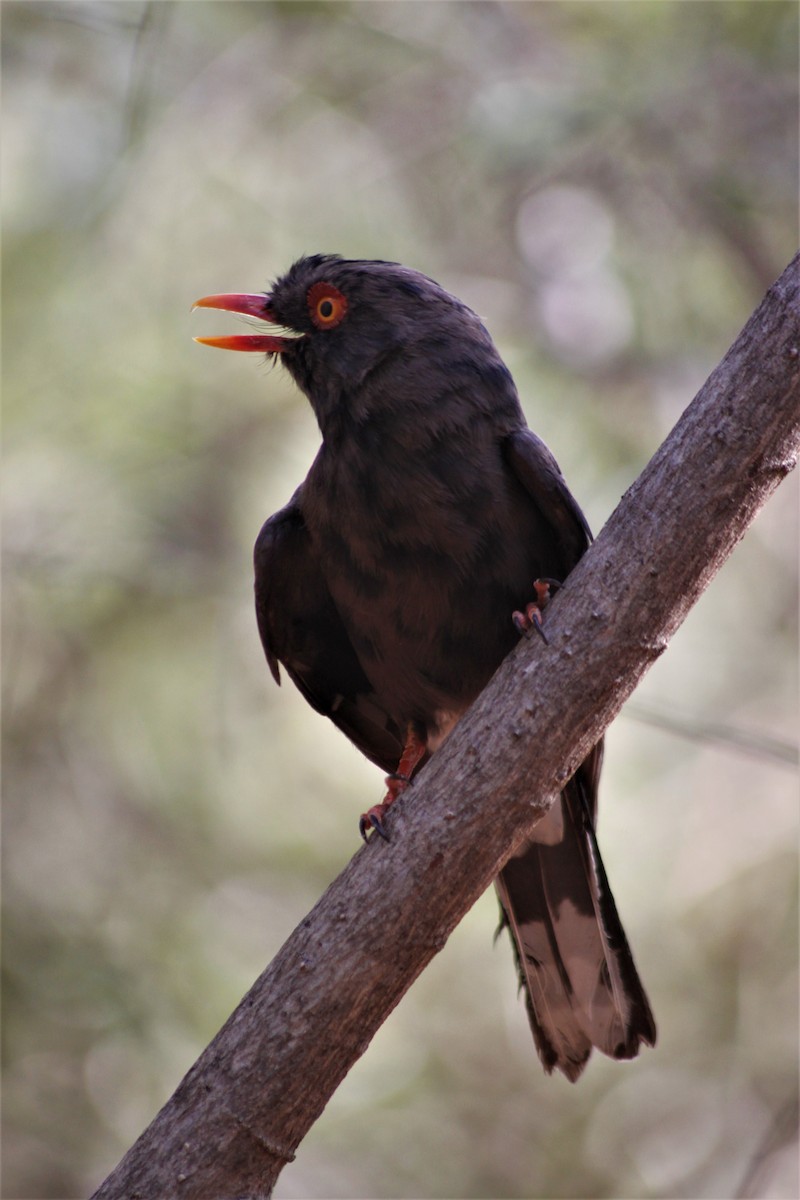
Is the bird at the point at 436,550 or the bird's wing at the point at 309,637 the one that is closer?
the bird at the point at 436,550

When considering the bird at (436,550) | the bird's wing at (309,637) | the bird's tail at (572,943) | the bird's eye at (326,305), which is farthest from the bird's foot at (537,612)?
the bird's eye at (326,305)

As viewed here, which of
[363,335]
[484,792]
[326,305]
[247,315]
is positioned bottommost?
[484,792]

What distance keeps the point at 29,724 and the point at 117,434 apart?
1536 mm

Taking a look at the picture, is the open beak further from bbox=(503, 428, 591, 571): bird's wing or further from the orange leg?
the orange leg

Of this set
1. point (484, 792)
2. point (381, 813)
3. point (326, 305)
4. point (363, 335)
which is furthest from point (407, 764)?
point (326, 305)

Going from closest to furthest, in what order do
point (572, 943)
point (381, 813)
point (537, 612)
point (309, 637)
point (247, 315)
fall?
point (537, 612) < point (381, 813) < point (572, 943) < point (309, 637) < point (247, 315)

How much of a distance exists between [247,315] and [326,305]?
1.47ft

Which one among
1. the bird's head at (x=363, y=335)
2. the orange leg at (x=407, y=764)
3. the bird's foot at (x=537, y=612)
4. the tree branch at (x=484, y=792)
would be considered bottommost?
the tree branch at (x=484, y=792)

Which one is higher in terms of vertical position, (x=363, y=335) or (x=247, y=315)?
(x=247, y=315)

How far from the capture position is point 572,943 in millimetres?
3961

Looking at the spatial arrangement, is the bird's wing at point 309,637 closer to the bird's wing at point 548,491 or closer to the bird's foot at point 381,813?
the bird's foot at point 381,813

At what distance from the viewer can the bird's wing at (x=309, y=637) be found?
418cm

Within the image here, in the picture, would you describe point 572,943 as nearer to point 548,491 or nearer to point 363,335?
point 548,491

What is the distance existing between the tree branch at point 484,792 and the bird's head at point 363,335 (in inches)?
43.5
